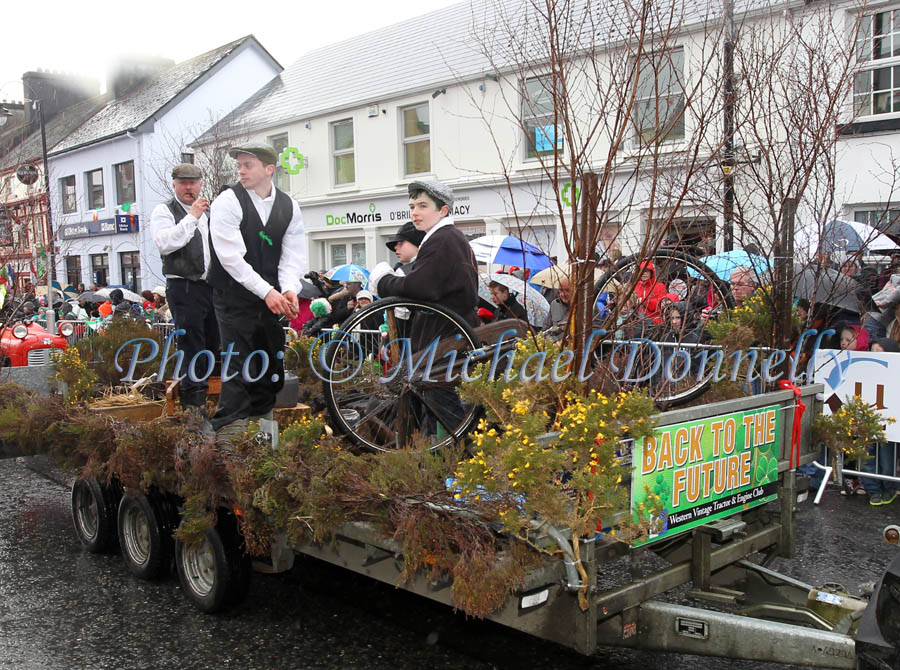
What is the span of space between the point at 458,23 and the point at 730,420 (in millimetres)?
19187

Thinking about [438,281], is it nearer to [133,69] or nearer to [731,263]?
[731,263]

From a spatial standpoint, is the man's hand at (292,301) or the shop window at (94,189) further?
the shop window at (94,189)

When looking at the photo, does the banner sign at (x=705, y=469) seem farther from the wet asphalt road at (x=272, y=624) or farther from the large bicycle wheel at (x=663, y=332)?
the wet asphalt road at (x=272, y=624)

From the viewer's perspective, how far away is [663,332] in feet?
15.6

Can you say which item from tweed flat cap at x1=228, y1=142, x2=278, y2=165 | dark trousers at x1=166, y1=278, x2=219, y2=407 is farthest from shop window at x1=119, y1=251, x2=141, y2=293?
tweed flat cap at x1=228, y1=142, x2=278, y2=165

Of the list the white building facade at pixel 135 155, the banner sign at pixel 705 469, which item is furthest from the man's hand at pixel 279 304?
the white building facade at pixel 135 155

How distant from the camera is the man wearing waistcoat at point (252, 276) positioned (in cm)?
450

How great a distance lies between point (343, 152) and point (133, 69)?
18049 millimetres

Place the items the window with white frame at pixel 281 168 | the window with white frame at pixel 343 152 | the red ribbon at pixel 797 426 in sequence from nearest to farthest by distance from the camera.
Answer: the red ribbon at pixel 797 426 < the window with white frame at pixel 343 152 < the window with white frame at pixel 281 168

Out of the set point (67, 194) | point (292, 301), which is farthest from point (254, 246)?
point (67, 194)

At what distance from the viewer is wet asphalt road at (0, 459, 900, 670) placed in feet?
13.4

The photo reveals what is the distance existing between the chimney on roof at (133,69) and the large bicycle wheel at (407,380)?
34705 millimetres

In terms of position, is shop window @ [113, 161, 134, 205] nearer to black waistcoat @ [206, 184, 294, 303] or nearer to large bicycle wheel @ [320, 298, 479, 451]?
black waistcoat @ [206, 184, 294, 303]

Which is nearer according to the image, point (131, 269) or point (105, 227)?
point (131, 269)
